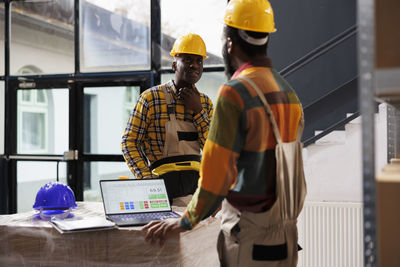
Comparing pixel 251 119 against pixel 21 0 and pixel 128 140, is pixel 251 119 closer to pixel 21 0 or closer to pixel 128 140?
pixel 128 140

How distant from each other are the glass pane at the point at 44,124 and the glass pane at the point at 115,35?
1.78ft

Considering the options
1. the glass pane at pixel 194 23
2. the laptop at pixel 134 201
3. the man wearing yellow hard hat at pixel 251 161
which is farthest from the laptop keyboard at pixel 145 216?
the glass pane at pixel 194 23

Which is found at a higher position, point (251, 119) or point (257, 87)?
point (257, 87)

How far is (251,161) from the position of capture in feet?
5.08

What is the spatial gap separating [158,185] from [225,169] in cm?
82

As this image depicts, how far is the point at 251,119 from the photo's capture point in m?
1.51

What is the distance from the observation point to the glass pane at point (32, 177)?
5.34 m

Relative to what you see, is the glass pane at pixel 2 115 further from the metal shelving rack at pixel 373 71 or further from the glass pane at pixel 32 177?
the metal shelving rack at pixel 373 71

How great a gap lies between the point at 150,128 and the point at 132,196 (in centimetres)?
91

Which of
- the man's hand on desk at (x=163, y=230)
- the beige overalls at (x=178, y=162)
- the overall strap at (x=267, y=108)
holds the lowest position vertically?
Answer: the man's hand on desk at (x=163, y=230)

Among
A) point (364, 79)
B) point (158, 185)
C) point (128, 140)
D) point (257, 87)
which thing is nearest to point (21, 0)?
point (128, 140)

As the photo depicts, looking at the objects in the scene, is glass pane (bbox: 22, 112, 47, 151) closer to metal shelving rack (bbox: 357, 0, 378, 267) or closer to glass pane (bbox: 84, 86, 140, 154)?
glass pane (bbox: 84, 86, 140, 154)

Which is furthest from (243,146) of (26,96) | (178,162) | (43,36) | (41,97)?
(26,96)

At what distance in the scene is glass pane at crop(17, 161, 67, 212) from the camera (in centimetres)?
534
